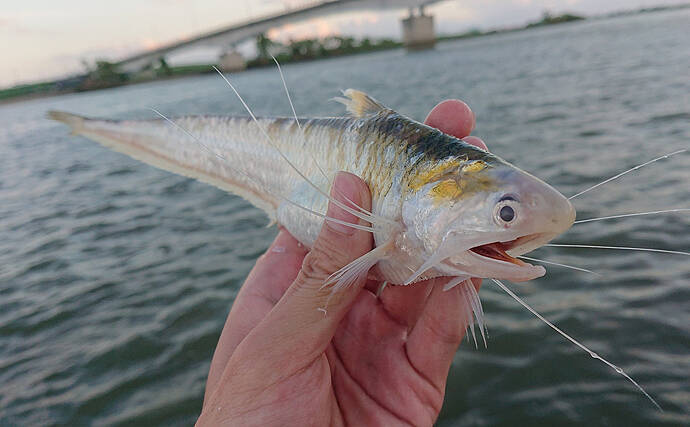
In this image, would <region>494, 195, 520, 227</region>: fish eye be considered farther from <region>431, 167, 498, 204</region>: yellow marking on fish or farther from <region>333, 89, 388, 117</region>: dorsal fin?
<region>333, 89, 388, 117</region>: dorsal fin

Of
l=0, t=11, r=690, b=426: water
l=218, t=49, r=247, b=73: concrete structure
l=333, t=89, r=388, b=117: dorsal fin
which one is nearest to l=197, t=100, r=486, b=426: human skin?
l=333, t=89, r=388, b=117: dorsal fin

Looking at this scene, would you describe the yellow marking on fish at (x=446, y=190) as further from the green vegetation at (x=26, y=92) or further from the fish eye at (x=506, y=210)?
the green vegetation at (x=26, y=92)

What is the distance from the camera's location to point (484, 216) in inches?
64.0

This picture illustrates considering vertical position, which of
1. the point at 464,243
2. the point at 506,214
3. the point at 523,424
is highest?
the point at 506,214

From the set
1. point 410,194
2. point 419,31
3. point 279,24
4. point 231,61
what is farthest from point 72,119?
point 419,31

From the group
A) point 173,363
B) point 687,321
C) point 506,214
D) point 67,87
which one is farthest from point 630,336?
point 67,87

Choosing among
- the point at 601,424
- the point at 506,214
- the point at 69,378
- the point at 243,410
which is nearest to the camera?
the point at 506,214

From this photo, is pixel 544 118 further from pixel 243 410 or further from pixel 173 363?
pixel 243 410

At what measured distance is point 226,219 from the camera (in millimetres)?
8680

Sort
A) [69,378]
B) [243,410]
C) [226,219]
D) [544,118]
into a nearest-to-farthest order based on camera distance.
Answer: [243,410], [69,378], [226,219], [544,118]

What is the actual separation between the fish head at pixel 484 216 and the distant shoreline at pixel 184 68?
84610 mm

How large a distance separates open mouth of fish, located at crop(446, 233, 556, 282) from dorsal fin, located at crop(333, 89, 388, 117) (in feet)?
3.91

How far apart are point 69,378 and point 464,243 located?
5.01m

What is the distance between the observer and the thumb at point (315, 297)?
2.00m
